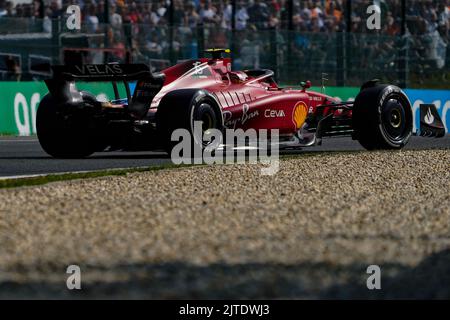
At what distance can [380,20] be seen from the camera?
83.8ft

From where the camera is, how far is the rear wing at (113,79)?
13.3 m

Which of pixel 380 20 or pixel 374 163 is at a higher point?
pixel 380 20

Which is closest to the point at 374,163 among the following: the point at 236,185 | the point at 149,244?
the point at 236,185

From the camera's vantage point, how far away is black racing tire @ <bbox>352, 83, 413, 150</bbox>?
1494 centimetres

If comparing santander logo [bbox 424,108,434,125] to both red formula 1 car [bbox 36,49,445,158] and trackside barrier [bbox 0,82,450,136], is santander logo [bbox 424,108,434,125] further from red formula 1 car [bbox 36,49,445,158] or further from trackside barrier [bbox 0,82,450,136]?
trackside barrier [bbox 0,82,450,136]

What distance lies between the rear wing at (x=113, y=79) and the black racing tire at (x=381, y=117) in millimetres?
2855

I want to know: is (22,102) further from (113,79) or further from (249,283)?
(249,283)

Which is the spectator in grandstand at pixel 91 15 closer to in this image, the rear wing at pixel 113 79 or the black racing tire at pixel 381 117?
the black racing tire at pixel 381 117

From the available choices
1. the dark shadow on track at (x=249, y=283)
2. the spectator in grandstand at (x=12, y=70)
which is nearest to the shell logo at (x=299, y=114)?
the spectator in grandstand at (x=12, y=70)

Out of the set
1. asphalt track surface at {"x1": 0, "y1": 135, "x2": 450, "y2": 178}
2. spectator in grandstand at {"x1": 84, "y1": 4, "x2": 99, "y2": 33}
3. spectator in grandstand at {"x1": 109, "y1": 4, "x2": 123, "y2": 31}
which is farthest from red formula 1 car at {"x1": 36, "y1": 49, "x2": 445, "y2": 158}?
spectator in grandstand at {"x1": 109, "y1": 4, "x2": 123, "y2": 31}

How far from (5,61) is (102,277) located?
13.6 metres

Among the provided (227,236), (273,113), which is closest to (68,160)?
(273,113)
